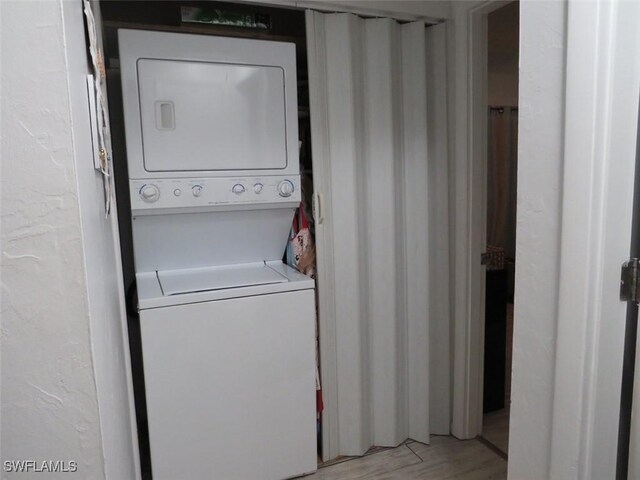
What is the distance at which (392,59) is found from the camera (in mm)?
2066

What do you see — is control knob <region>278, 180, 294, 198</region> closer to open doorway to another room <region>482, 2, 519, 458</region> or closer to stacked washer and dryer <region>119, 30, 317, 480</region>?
stacked washer and dryer <region>119, 30, 317, 480</region>

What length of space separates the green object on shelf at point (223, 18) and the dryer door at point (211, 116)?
351 mm

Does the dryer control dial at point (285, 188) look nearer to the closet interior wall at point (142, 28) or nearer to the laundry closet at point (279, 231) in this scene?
the laundry closet at point (279, 231)

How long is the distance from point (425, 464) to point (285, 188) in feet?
4.99

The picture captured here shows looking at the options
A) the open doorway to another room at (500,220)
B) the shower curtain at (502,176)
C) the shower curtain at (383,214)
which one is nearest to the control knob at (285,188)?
the shower curtain at (383,214)

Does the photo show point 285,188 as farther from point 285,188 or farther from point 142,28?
point 142,28

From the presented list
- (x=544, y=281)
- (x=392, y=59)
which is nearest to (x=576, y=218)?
(x=544, y=281)

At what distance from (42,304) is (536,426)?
1.17 m

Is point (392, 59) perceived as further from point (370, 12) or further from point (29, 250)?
point (29, 250)

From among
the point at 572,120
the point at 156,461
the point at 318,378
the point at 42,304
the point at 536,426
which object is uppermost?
the point at 572,120

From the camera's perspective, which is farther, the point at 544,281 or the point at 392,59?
the point at 392,59

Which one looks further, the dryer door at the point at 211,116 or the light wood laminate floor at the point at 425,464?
the light wood laminate floor at the point at 425,464

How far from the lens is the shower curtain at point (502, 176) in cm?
473

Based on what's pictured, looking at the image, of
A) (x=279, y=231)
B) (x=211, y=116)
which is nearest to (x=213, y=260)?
(x=279, y=231)
